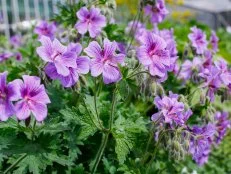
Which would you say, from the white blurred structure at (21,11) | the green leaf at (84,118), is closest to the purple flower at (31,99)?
the green leaf at (84,118)

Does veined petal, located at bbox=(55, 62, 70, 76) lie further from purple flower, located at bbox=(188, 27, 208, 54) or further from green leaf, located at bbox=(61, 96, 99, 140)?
purple flower, located at bbox=(188, 27, 208, 54)

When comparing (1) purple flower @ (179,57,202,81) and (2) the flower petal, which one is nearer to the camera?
(2) the flower petal

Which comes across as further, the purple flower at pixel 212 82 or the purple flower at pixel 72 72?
the purple flower at pixel 212 82

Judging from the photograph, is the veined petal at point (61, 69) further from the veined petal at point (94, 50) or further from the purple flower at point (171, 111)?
the purple flower at point (171, 111)

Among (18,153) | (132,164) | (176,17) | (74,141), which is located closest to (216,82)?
(132,164)

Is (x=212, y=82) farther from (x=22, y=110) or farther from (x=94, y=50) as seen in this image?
(x=22, y=110)

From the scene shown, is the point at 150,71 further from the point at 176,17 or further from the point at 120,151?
the point at 176,17

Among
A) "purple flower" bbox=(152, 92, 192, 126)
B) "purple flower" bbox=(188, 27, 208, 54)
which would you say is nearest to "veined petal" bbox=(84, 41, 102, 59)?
"purple flower" bbox=(152, 92, 192, 126)
